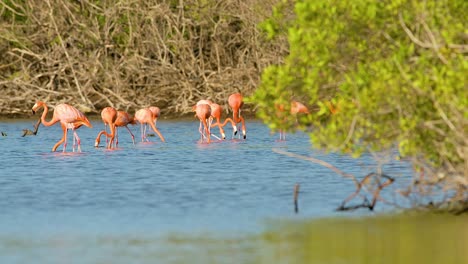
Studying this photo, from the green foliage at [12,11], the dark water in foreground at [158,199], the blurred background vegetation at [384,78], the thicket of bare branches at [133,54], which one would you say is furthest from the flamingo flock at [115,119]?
the blurred background vegetation at [384,78]

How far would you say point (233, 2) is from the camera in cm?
3256

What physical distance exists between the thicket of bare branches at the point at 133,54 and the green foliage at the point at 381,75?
66.3ft

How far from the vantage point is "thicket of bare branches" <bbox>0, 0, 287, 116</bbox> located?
3219cm

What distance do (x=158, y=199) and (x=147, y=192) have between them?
96cm

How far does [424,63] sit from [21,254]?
402 centimetres

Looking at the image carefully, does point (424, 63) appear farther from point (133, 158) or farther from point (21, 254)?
point (133, 158)

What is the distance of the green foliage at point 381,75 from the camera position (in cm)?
1056

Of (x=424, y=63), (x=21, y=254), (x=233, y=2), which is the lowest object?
(x=21, y=254)

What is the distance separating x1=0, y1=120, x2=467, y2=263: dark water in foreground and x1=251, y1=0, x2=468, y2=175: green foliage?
3.48ft

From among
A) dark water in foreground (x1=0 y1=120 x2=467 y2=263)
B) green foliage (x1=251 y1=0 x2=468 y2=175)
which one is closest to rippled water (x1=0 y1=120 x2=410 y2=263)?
dark water in foreground (x1=0 y1=120 x2=467 y2=263)

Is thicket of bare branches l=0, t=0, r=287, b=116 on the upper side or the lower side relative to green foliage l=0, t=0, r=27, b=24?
lower

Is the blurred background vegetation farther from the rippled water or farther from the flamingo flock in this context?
the flamingo flock

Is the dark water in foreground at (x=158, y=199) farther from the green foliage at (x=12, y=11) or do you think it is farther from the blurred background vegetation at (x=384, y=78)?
the green foliage at (x=12, y=11)

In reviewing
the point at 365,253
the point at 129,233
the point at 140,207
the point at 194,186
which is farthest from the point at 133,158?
the point at 365,253
